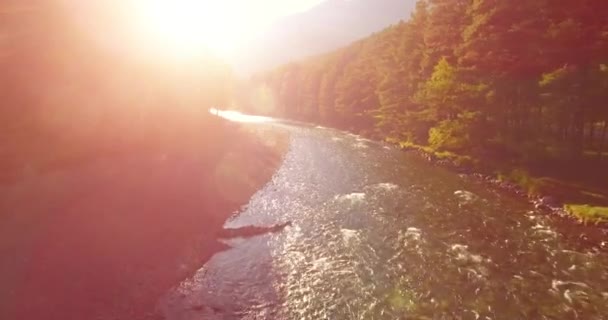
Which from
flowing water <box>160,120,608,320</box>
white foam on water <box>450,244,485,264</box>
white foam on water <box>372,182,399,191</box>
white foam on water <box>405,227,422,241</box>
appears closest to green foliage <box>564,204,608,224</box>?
flowing water <box>160,120,608,320</box>

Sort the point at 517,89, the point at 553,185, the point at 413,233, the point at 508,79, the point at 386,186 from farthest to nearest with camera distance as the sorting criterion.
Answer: the point at 508,79, the point at 517,89, the point at 386,186, the point at 553,185, the point at 413,233

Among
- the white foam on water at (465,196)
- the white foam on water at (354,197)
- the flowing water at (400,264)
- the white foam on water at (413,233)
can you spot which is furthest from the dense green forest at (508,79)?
the white foam on water at (413,233)

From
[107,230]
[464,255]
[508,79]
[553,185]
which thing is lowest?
[464,255]

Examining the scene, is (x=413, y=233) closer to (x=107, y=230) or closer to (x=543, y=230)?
(x=543, y=230)

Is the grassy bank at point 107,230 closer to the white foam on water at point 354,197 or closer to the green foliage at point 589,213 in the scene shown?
the white foam on water at point 354,197

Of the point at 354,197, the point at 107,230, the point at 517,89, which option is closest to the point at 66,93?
the point at 107,230

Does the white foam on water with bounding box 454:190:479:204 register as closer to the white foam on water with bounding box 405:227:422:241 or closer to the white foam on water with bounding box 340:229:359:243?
the white foam on water with bounding box 405:227:422:241
